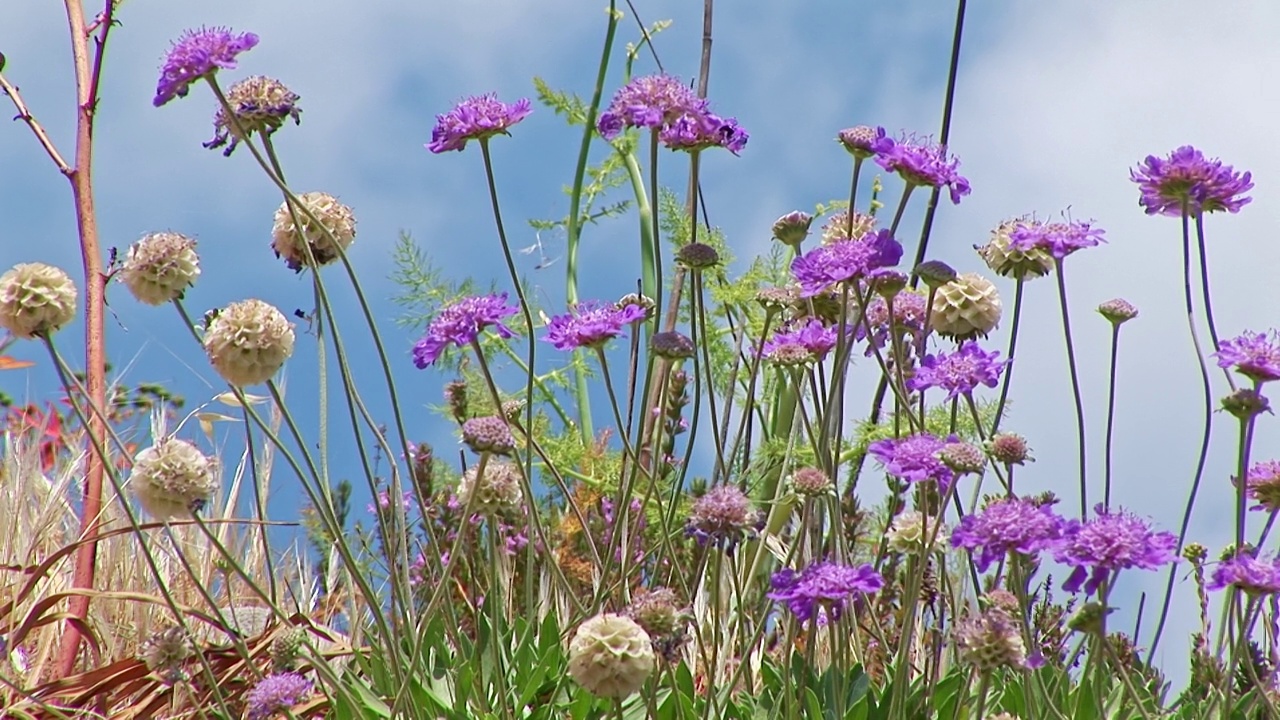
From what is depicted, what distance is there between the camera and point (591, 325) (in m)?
2.34

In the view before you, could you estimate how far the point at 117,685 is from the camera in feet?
9.26

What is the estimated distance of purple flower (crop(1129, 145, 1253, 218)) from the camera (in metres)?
2.53

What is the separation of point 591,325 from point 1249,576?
3.68ft

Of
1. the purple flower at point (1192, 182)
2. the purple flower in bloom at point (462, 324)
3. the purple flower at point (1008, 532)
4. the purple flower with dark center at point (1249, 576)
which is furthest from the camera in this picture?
the purple flower at point (1192, 182)

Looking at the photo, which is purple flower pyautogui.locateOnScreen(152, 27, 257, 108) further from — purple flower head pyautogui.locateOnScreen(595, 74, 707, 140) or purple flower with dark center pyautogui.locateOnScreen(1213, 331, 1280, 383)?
purple flower with dark center pyautogui.locateOnScreen(1213, 331, 1280, 383)

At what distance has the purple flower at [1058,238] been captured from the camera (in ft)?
8.33

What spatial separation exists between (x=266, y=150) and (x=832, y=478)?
1.08 m

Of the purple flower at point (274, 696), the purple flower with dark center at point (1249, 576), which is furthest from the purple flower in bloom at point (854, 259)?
the purple flower at point (274, 696)

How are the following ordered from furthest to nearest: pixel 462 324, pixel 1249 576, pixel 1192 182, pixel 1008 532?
pixel 1192 182 < pixel 462 324 < pixel 1249 576 < pixel 1008 532

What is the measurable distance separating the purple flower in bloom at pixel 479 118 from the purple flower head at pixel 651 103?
0.16m

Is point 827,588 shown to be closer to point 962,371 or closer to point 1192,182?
point 962,371

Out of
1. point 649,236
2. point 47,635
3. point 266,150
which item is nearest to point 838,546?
point 266,150

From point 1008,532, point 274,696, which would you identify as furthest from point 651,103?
point 274,696

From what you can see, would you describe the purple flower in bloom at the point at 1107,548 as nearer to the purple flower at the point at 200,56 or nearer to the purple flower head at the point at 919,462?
the purple flower head at the point at 919,462
